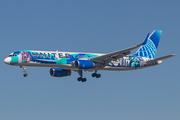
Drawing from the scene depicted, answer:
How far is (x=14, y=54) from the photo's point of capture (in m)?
57.2

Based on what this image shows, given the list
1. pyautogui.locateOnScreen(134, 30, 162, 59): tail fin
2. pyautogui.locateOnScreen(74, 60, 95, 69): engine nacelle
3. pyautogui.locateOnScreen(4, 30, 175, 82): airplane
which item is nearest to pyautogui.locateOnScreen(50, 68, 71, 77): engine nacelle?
pyautogui.locateOnScreen(4, 30, 175, 82): airplane

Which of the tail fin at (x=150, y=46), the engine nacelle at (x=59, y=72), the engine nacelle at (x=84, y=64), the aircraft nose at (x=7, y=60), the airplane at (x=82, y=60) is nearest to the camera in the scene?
the aircraft nose at (x=7, y=60)

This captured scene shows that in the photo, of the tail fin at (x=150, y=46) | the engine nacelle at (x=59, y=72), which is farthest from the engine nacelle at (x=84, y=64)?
the tail fin at (x=150, y=46)

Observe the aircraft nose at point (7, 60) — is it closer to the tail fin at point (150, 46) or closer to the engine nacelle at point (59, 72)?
the engine nacelle at point (59, 72)

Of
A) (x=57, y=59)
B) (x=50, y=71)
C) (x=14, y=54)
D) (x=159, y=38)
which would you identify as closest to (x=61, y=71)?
(x=50, y=71)

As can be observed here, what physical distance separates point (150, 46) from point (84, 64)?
717 inches

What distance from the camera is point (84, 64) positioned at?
58000 mm

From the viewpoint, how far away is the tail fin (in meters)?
67.5

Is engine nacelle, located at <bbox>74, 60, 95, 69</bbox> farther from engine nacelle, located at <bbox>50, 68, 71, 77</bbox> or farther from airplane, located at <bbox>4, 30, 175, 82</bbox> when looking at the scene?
engine nacelle, located at <bbox>50, 68, 71, 77</bbox>

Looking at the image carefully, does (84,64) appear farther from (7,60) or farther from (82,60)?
(7,60)

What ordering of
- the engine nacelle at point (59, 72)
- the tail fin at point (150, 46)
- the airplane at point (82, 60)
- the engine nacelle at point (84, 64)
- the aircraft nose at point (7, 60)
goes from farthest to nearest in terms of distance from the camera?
the tail fin at point (150, 46), the engine nacelle at point (59, 72), the engine nacelle at point (84, 64), the airplane at point (82, 60), the aircraft nose at point (7, 60)

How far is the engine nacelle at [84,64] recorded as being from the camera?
57625mm

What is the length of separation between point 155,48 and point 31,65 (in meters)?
27.3

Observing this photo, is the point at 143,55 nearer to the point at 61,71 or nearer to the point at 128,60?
the point at 128,60
